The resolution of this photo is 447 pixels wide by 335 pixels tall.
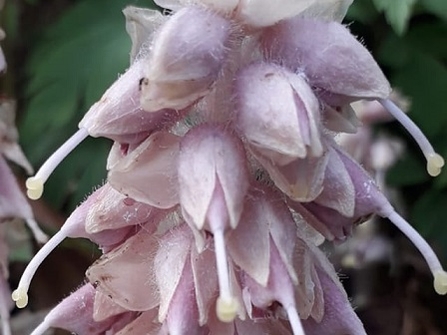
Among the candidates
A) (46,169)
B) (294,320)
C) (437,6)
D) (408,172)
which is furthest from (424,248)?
(408,172)

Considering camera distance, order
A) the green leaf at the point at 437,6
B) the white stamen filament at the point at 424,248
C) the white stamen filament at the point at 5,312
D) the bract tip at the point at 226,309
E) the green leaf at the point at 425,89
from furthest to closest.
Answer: the green leaf at the point at 425,89
the green leaf at the point at 437,6
the white stamen filament at the point at 5,312
the white stamen filament at the point at 424,248
the bract tip at the point at 226,309

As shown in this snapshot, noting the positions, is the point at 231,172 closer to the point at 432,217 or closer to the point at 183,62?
the point at 183,62

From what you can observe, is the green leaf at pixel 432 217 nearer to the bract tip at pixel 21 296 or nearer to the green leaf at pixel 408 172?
the green leaf at pixel 408 172

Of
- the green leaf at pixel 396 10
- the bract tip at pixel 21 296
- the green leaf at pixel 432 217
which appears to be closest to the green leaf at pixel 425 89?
the green leaf at pixel 432 217

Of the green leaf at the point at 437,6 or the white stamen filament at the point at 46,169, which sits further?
the green leaf at the point at 437,6

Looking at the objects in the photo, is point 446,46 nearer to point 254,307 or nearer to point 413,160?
point 413,160

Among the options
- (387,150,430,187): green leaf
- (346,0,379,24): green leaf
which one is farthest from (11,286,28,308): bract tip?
(387,150,430,187): green leaf
